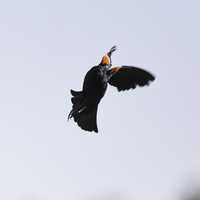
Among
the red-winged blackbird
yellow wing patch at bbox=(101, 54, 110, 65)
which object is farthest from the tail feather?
yellow wing patch at bbox=(101, 54, 110, 65)

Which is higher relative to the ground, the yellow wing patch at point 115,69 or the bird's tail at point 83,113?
the yellow wing patch at point 115,69

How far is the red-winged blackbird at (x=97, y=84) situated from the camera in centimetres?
454

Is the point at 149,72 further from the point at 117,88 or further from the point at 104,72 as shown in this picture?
the point at 104,72

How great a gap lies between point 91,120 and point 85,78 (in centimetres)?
33

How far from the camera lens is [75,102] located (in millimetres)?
4789

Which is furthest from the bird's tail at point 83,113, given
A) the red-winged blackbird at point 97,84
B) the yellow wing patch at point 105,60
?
the yellow wing patch at point 105,60

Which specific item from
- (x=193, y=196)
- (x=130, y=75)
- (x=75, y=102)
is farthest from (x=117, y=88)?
(x=193, y=196)

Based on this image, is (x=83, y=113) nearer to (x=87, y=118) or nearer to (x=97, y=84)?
(x=87, y=118)

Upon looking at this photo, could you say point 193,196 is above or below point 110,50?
above

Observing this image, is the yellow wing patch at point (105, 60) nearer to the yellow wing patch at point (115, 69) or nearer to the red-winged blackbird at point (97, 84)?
the red-winged blackbird at point (97, 84)

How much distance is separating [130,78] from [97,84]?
2.23 ft

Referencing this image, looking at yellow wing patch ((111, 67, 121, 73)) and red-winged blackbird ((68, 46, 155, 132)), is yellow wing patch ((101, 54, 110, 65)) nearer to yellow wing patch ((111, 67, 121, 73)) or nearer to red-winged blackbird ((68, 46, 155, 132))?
red-winged blackbird ((68, 46, 155, 132))

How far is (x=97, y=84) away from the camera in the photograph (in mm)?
4523

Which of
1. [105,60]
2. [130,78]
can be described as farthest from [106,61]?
[130,78]
